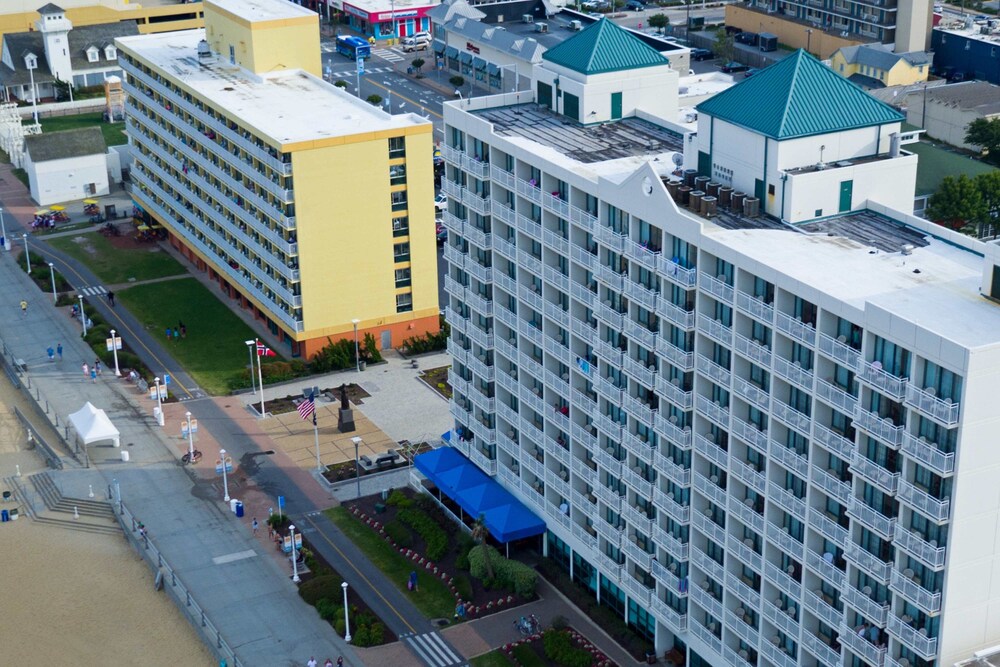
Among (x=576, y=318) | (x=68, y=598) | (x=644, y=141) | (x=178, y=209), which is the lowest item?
(x=68, y=598)

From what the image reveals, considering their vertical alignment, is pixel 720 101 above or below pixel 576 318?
above

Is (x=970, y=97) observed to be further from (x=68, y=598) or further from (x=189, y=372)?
(x=68, y=598)

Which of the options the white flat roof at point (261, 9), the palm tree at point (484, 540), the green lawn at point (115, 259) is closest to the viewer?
the palm tree at point (484, 540)

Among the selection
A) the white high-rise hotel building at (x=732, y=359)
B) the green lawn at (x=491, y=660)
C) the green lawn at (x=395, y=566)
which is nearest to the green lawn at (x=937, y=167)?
the white high-rise hotel building at (x=732, y=359)

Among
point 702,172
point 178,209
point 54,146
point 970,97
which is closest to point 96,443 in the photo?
point 178,209

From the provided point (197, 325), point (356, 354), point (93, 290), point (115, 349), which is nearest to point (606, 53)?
point (356, 354)

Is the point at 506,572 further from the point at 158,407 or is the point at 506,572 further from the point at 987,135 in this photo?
the point at 987,135

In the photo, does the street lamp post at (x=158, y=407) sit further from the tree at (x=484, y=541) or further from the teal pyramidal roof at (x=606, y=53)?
the teal pyramidal roof at (x=606, y=53)
